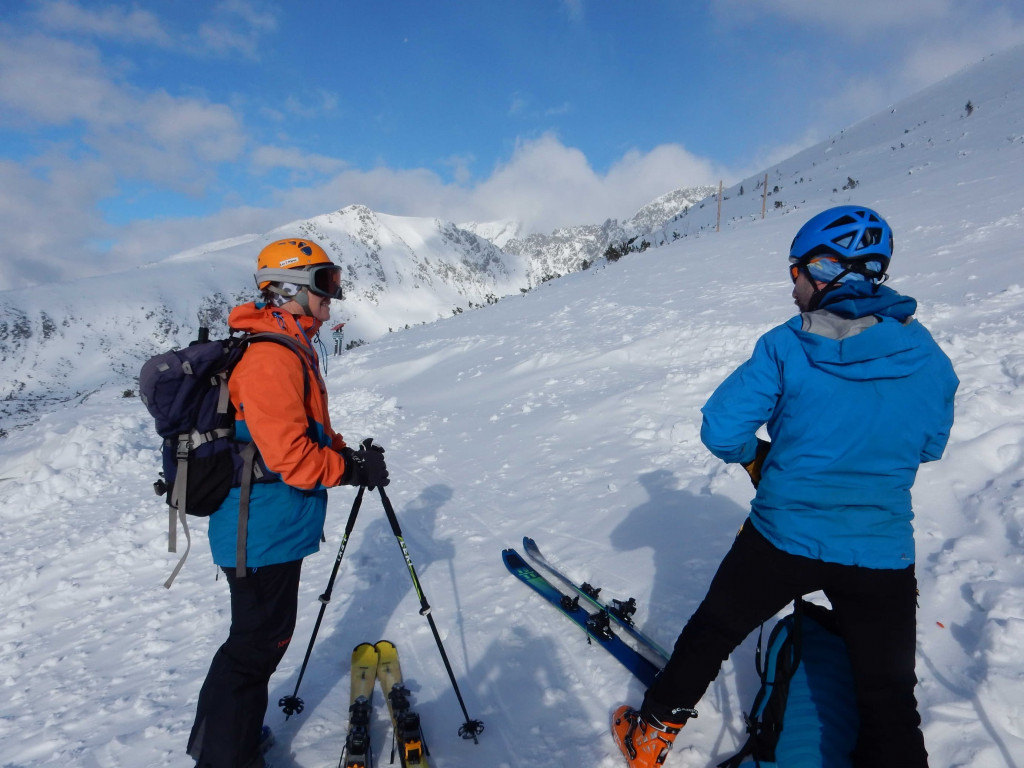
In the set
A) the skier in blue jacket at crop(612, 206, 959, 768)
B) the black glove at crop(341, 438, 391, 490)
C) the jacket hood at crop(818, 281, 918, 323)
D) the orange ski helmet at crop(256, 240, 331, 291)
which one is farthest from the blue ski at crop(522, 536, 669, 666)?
the orange ski helmet at crop(256, 240, 331, 291)

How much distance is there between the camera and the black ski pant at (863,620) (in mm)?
2109

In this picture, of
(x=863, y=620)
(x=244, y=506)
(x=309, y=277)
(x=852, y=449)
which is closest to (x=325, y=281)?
(x=309, y=277)

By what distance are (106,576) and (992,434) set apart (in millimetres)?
8911

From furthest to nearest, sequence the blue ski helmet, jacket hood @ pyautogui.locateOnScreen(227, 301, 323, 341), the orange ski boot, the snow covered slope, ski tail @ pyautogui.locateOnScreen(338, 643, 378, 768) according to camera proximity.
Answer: the snow covered slope → ski tail @ pyautogui.locateOnScreen(338, 643, 378, 768) → jacket hood @ pyautogui.locateOnScreen(227, 301, 323, 341) → the orange ski boot → the blue ski helmet

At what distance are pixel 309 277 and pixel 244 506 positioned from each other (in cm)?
126

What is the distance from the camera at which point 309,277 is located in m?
2.97

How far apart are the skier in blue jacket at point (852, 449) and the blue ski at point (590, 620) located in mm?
1343

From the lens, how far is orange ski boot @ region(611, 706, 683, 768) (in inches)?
103

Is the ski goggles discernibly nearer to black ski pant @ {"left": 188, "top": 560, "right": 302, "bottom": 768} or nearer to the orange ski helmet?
the orange ski helmet

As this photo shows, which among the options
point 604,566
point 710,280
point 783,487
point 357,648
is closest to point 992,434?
point 604,566

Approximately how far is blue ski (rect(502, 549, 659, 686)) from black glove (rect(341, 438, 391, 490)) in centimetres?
197

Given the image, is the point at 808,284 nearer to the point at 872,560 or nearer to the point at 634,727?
the point at 872,560

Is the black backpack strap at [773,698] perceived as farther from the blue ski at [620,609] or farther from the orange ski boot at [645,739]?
the blue ski at [620,609]

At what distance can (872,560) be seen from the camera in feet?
6.98
